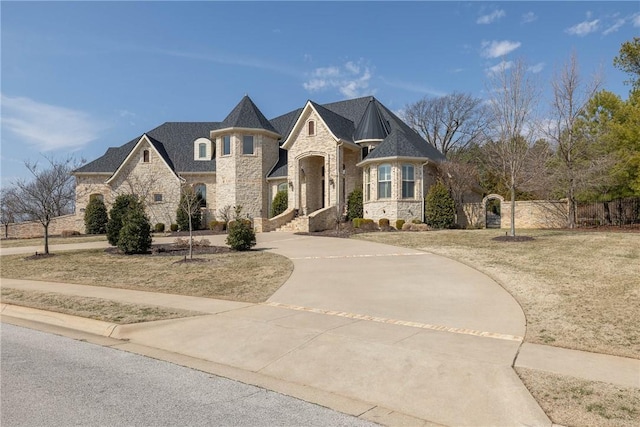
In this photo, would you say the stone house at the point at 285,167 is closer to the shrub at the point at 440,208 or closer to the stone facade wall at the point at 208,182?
the stone facade wall at the point at 208,182

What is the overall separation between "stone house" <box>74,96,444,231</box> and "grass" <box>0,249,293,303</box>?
12236 mm

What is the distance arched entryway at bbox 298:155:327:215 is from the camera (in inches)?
1265

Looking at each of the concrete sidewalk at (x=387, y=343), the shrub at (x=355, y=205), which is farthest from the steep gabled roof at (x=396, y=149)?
the concrete sidewalk at (x=387, y=343)

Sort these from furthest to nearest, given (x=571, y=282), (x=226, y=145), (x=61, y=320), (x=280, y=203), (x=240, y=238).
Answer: (x=226, y=145) → (x=280, y=203) → (x=240, y=238) → (x=571, y=282) → (x=61, y=320)

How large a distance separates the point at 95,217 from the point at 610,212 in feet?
127

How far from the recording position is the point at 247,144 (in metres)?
33.0

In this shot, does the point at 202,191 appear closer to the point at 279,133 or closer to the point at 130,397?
the point at 279,133

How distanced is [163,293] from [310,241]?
436 inches

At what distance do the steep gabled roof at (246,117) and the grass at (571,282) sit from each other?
1868 cm

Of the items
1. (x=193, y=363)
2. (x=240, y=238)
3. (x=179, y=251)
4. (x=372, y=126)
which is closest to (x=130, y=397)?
(x=193, y=363)

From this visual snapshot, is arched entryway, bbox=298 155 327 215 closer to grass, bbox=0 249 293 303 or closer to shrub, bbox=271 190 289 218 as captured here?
shrub, bbox=271 190 289 218

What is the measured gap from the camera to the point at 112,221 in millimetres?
21078

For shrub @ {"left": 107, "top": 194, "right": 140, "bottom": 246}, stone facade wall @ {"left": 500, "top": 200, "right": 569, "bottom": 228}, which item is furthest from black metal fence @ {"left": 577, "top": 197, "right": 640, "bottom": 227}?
shrub @ {"left": 107, "top": 194, "right": 140, "bottom": 246}

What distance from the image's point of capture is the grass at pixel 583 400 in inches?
157
